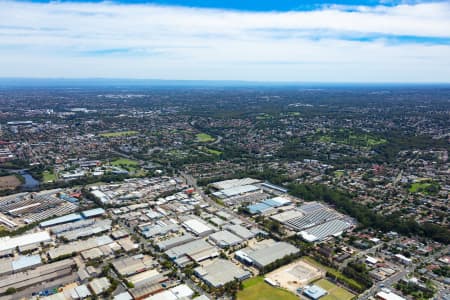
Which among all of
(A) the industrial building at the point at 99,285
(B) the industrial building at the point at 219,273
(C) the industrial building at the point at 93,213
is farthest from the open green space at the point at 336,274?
(C) the industrial building at the point at 93,213

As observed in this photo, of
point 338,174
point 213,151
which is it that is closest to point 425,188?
point 338,174

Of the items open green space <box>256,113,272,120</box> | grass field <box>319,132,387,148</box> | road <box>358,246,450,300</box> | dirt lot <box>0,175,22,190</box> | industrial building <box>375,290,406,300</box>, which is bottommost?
road <box>358,246,450,300</box>

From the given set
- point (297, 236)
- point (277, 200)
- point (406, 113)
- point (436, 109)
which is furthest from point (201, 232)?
point (436, 109)

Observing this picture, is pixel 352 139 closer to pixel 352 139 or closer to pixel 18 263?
pixel 352 139

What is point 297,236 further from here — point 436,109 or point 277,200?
point 436,109

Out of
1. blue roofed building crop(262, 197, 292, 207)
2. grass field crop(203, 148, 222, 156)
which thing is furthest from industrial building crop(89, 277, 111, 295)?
grass field crop(203, 148, 222, 156)

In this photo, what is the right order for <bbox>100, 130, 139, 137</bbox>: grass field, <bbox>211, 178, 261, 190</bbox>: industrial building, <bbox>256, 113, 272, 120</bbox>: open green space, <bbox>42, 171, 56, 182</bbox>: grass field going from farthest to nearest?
<bbox>256, 113, 272, 120</bbox>: open green space
<bbox>100, 130, 139, 137</bbox>: grass field
<bbox>42, 171, 56, 182</bbox>: grass field
<bbox>211, 178, 261, 190</bbox>: industrial building

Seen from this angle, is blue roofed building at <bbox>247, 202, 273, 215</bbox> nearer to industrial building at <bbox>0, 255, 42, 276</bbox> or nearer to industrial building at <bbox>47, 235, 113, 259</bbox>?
industrial building at <bbox>47, 235, 113, 259</bbox>
